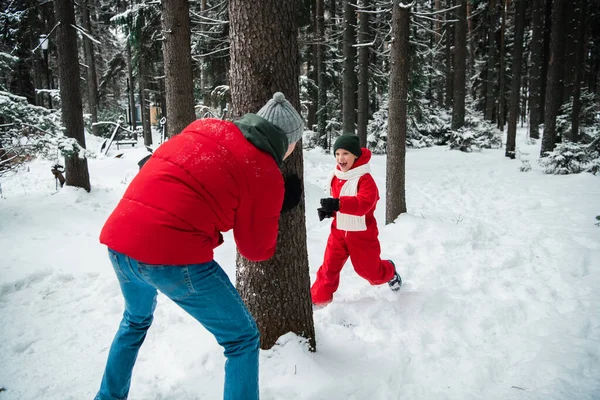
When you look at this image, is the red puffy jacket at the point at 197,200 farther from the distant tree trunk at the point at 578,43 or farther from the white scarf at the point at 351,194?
the distant tree trunk at the point at 578,43

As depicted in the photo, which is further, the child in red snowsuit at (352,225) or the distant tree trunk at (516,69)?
the distant tree trunk at (516,69)

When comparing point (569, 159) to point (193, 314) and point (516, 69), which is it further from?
point (193, 314)

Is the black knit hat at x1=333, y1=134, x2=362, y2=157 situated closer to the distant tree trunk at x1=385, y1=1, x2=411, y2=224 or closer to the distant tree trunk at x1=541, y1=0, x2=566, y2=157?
the distant tree trunk at x1=385, y1=1, x2=411, y2=224

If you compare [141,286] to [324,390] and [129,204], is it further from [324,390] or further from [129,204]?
[324,390]

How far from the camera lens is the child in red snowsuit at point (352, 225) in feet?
11.4

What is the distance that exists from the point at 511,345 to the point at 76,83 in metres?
9.12

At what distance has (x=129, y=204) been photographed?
5.55 ft

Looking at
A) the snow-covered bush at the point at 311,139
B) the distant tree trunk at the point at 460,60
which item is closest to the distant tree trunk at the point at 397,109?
the snow-covered bush at the point at 311,139

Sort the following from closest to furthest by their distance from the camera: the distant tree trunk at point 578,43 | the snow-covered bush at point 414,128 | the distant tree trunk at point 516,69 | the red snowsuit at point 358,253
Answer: the red snowsuit at point 358,253 < the distant tree trunk at point 578,43 < the distant tree trunk at point 516,69 < the snow-covered bush at point 414,128

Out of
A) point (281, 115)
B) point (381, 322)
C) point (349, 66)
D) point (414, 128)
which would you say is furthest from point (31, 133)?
point (414, 128)

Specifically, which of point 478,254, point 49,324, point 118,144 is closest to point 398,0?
point 478,254

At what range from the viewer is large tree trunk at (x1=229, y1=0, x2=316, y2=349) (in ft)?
8.26

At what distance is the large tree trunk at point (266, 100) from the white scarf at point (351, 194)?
0.91m

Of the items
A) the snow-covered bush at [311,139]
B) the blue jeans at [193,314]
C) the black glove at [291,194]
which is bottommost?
the snow-covered bush at [311,139]
